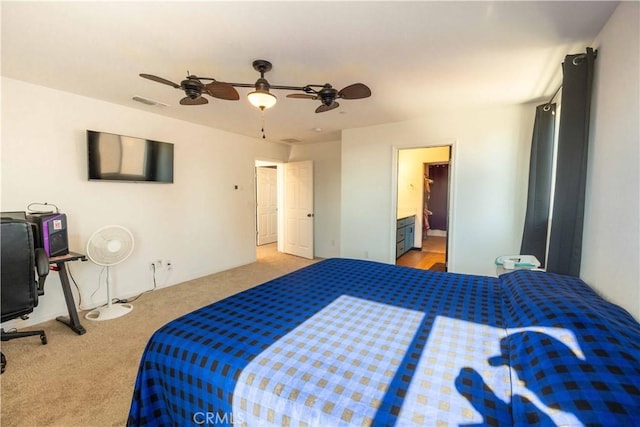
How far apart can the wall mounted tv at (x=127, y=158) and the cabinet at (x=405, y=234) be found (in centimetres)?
378

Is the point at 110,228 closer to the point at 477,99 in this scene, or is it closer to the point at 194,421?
the point at 194,421

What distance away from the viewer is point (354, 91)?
85.0 inches

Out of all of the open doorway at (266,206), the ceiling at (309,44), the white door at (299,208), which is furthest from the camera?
the open doorway at (266,206)

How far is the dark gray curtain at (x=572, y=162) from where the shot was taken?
1.84 metres

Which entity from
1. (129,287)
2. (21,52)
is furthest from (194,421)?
(129,287)

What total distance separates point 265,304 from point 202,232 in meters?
3.15

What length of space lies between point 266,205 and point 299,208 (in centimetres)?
146

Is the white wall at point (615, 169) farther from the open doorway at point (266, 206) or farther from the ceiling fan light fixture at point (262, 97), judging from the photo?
the open doorway at point (266, 206)

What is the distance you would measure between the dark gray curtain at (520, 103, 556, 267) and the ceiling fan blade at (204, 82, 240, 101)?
3023 mm

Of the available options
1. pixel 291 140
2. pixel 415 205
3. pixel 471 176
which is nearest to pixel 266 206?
pixel 291 140
